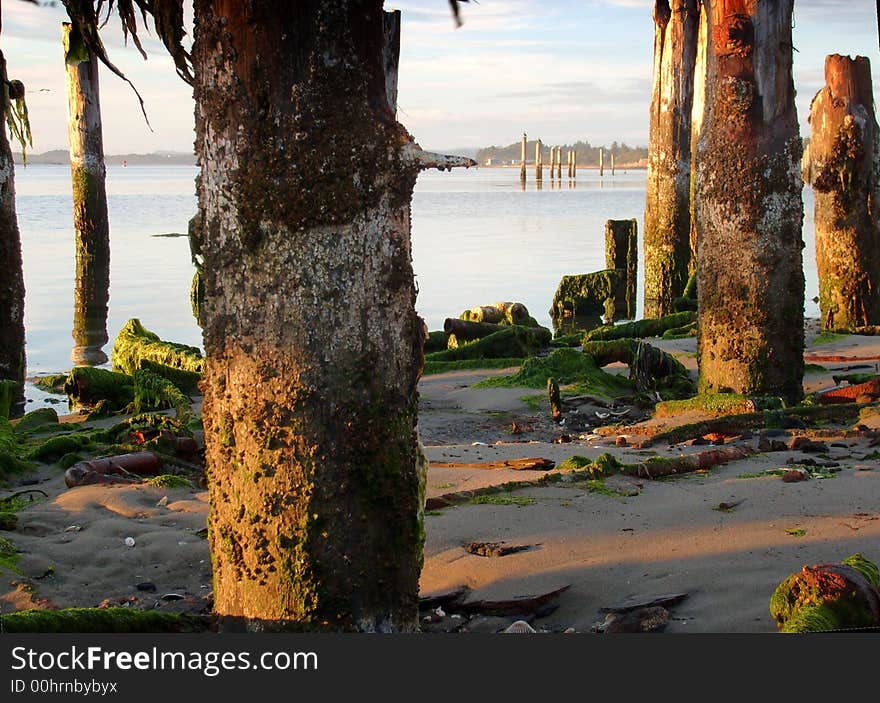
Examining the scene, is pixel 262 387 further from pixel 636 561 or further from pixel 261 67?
pixel 636 561

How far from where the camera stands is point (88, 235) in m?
19.6

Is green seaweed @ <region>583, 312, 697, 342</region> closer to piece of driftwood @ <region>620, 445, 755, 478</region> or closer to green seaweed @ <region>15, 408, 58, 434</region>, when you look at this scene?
green seaweed @ <region>15, 408, 58, 434</region>

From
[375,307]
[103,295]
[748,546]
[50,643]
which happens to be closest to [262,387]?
[375,307]

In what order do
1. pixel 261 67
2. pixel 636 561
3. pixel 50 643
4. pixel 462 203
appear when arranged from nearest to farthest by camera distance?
pixel 50 643, pixel 261 67, pixel 636 561, pixel 462 203

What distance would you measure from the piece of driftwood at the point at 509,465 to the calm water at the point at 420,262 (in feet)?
34.0

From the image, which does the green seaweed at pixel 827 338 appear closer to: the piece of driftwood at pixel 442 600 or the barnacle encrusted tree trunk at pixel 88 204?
the piece of driftwood at pixel 442 600

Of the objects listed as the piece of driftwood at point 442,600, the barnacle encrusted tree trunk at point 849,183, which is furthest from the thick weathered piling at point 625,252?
the piece of driftwood at point 442,600

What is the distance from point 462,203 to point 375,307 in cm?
5438

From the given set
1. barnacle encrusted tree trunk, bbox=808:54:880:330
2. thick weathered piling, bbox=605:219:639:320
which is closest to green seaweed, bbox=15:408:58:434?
barnacle encrusted tree trunk, bbox=808:54:880:330

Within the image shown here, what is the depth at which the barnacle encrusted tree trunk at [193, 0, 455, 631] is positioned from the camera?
141 inches

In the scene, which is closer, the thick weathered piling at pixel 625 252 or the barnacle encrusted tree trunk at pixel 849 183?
the barnacle encrusted tree trunk at pixel 849 183

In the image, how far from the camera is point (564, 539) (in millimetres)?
5125

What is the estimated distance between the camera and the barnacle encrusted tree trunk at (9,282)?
34.5 feet

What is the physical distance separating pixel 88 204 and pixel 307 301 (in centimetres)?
1718
